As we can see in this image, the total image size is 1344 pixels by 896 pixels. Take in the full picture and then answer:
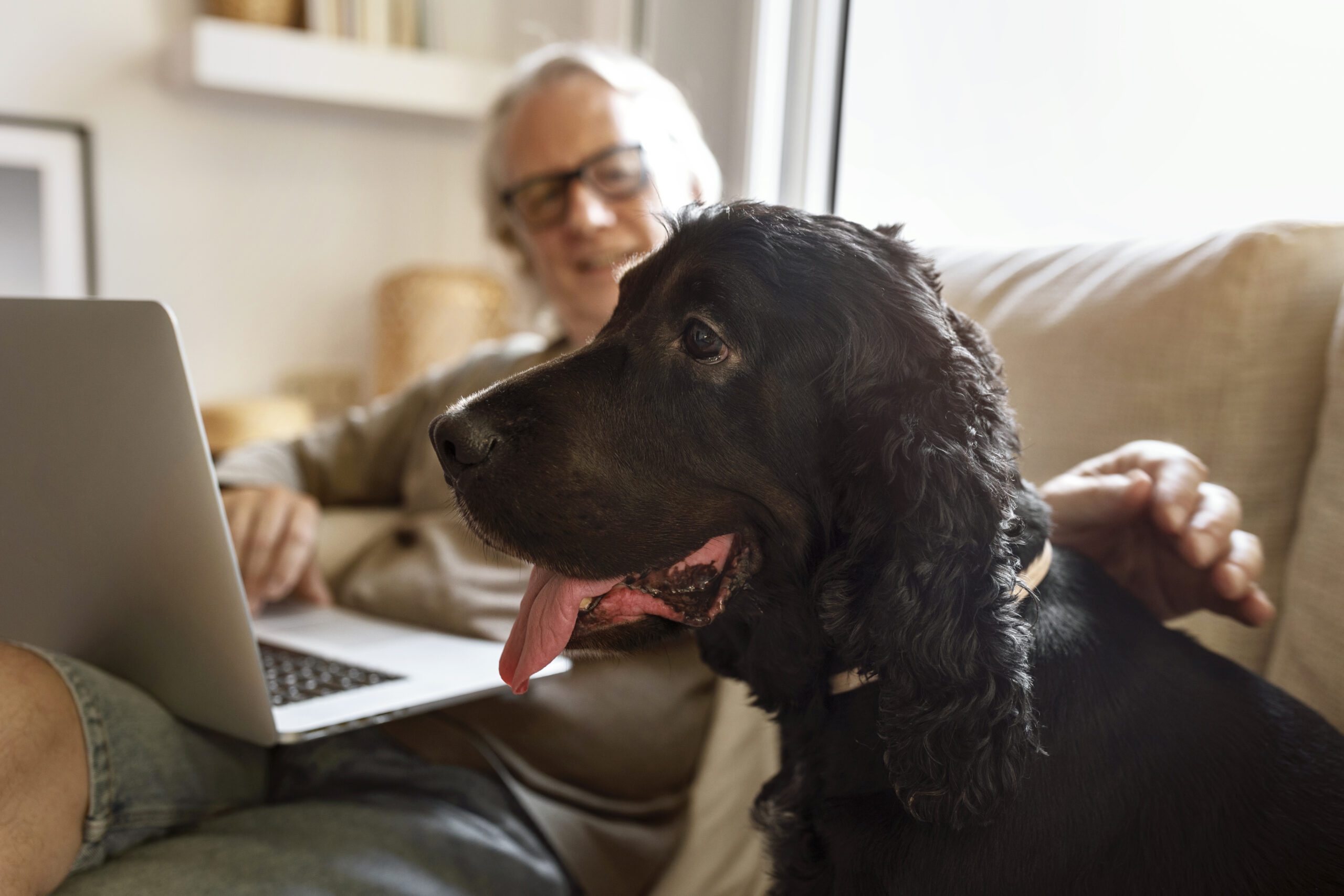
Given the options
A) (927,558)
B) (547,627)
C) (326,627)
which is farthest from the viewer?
(326,627)

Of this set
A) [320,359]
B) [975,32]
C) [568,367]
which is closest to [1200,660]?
[568,367]

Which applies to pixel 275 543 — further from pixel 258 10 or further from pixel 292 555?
pixel 258 10

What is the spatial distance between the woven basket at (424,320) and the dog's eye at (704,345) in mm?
2465

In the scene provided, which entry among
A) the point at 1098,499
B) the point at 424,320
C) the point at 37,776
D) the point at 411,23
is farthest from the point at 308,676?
the point at 411,23

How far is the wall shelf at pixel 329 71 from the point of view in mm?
2971

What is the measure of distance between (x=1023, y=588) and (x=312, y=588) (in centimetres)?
127

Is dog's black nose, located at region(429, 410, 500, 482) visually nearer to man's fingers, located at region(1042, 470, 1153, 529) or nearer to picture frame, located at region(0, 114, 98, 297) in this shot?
man's fingers, located at region(1042, 470, 1153, 529)

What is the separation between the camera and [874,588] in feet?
2.61

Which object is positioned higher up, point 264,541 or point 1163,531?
point 1163,531

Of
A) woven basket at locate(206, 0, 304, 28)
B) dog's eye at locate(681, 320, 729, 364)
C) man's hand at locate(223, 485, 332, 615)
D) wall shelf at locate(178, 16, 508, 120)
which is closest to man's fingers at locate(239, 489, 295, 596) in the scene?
man's hand at locate(223, 485, 332, 615)

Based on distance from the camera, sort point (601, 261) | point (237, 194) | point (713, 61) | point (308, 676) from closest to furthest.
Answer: point (308, 676) → point (601, 261) → point (713, 61) → point (237, 194)

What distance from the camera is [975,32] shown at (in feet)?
7.05

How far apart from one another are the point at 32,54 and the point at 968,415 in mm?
3410

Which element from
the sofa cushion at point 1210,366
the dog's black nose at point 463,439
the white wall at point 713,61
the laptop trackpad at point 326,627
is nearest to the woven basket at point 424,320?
the white wall at point 713,61
